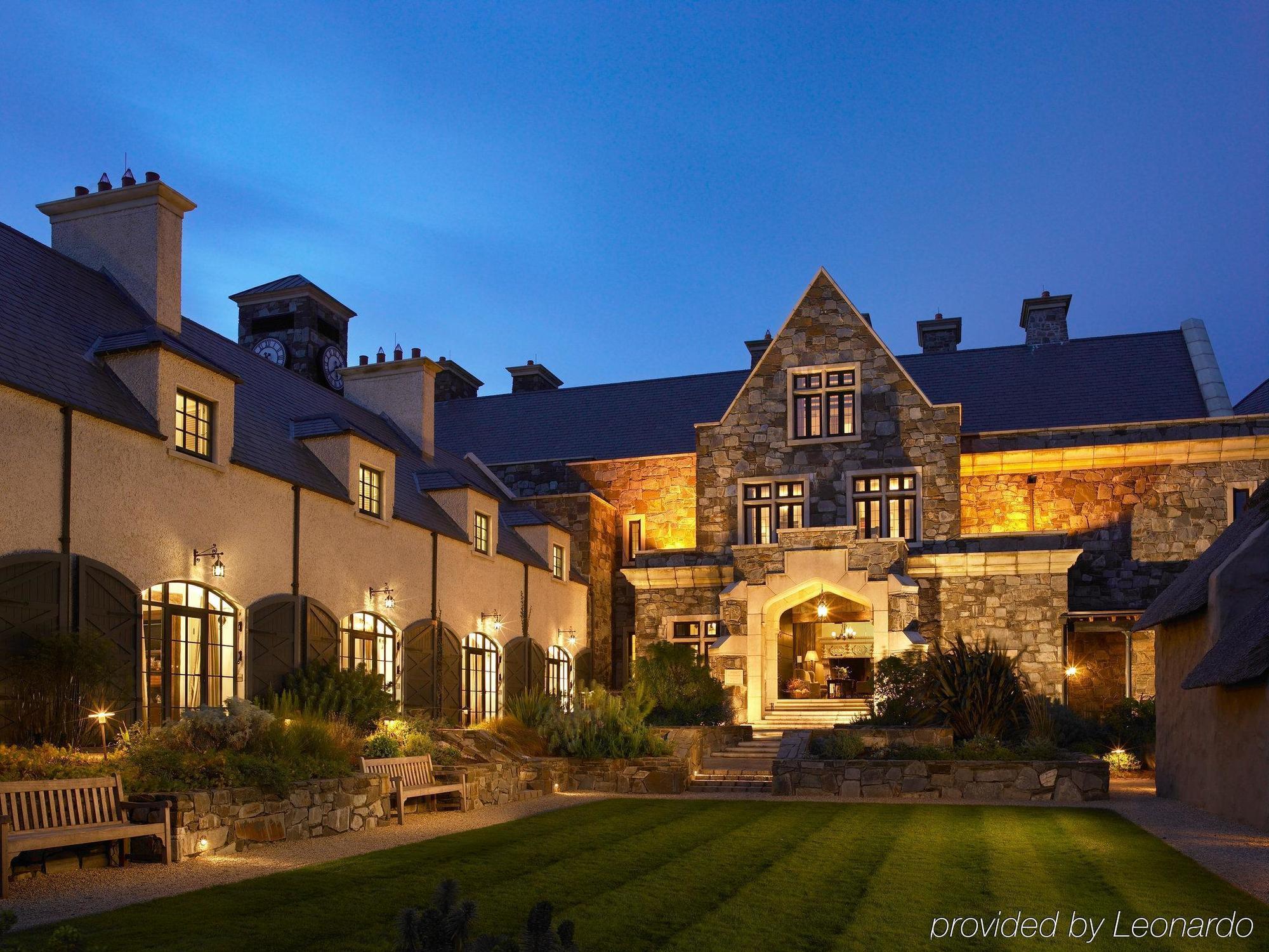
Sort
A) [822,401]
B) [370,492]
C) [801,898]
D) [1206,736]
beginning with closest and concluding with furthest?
1. [801,898]
2. [1206,736]
3. [370,492]
4. [822,401]

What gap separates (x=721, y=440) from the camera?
99.3 ft

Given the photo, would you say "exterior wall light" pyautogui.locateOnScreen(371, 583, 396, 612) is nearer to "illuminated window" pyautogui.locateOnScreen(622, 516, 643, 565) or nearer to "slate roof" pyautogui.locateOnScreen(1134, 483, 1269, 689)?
"slate roof" pyautogui.locateOnScreen(1134, 483, 1269, 689)

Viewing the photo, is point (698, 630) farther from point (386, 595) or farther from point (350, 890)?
point (350, 890)

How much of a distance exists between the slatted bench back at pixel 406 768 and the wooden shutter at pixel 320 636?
2919 millimetres

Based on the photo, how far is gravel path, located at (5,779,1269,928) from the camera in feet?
30.2

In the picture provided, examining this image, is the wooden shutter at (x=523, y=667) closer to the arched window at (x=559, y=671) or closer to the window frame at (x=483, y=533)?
the arched window at (x=559, y=671)

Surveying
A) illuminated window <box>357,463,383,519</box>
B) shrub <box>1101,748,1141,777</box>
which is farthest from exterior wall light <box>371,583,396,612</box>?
shrub <box>1101,748,1141,777</box>

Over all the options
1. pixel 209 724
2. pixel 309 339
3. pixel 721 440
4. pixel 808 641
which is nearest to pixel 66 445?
pixel 209 724

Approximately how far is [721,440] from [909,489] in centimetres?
485

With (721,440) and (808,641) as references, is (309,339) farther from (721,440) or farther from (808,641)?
(808,641)

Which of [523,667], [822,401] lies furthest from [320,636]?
[822,401]

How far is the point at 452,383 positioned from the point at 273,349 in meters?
10.5

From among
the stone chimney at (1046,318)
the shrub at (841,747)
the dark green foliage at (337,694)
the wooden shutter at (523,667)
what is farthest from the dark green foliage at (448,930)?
the stone chimney at (1046,318)

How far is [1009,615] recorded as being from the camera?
26.4 metres
